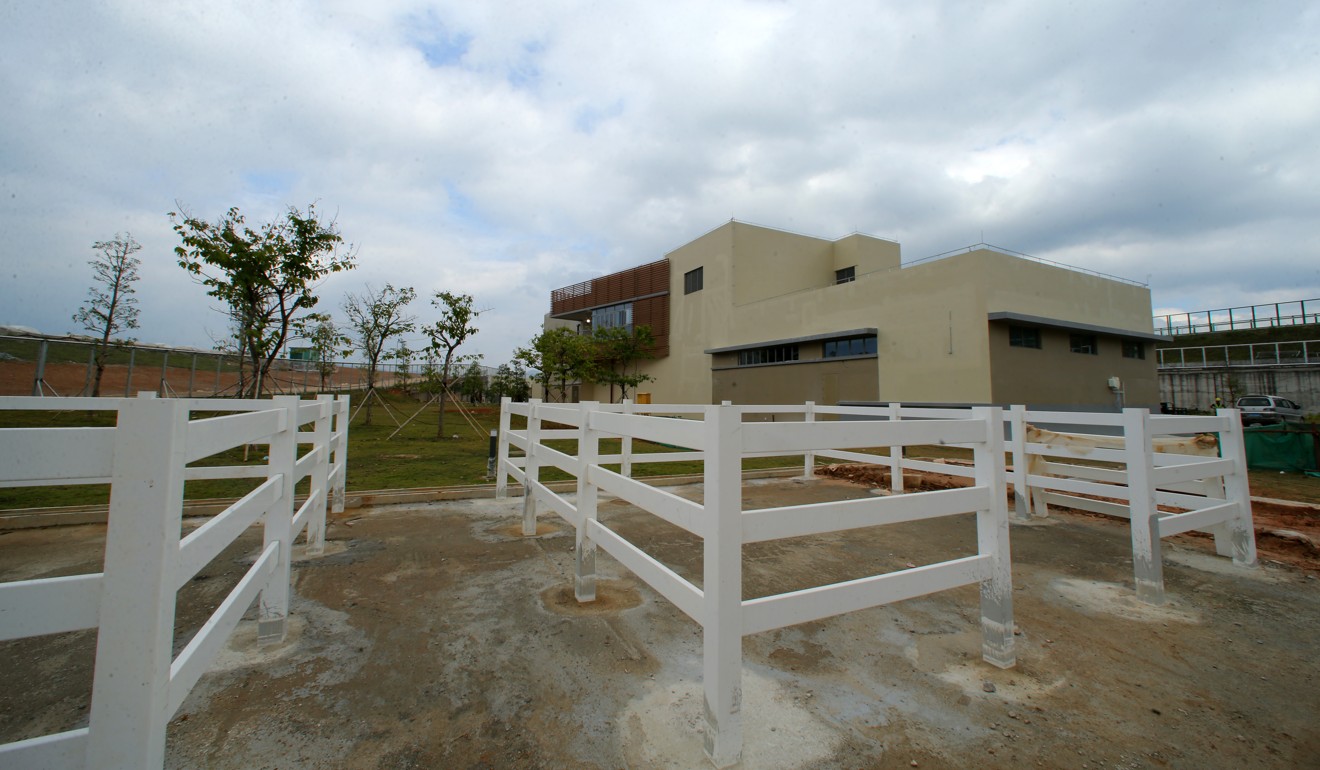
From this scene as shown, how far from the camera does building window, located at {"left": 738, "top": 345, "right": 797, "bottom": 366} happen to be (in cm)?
2170

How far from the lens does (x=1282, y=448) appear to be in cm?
1034

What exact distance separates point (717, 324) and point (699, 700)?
924 inches

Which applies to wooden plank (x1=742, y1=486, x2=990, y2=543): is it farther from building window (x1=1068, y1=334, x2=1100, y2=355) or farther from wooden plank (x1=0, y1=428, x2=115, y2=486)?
building window (x1=1068, y1=334, x2=1100, y2=355)

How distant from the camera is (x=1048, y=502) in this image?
577 cm

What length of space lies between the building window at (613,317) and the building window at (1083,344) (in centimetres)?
2074

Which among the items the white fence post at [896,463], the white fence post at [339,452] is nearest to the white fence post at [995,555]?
the white fence post at [896,463]

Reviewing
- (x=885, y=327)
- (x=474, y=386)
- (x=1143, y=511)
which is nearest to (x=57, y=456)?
(x=1143, y=511)

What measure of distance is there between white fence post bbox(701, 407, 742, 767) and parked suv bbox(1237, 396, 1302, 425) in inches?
1061

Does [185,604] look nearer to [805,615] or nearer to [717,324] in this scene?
[805,615]

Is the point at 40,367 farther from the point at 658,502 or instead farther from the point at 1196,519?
the point at 1196,519

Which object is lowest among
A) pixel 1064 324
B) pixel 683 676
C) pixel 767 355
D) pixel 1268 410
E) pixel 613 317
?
pixel 683 676

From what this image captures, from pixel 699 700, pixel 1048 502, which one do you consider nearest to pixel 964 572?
pixel 699 700

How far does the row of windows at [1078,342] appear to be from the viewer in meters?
16.2

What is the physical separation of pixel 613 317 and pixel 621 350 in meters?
3.81
